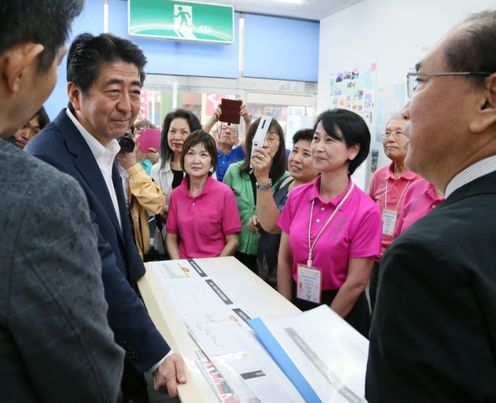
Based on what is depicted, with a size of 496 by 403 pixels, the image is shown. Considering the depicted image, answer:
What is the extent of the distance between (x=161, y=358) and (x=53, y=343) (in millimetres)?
626

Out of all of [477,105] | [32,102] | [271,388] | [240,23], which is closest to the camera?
[32,102]

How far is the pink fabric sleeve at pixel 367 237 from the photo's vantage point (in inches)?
64.7

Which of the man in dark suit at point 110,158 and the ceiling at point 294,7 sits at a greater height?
the ceiling at point 294,7

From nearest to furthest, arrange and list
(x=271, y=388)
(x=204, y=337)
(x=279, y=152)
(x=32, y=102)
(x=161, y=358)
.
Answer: (x=32, y=102)
(x=271, y=388)
(x=161, y=358)
(x=204, y=337)
(x=279, y=152)

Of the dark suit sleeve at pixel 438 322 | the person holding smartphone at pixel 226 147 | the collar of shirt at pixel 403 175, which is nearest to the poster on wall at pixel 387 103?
the collar of shirt at pixel 403 175

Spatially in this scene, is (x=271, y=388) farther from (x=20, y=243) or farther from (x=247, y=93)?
(x=247, y=93)

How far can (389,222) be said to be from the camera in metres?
2.49

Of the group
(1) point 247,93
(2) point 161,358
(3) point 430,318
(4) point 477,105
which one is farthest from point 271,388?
(1) point 247,93

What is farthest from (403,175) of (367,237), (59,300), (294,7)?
(294,7)

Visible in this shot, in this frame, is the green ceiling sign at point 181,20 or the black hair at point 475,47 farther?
the green ceiling sign at point 181,20

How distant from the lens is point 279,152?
2.51 metres

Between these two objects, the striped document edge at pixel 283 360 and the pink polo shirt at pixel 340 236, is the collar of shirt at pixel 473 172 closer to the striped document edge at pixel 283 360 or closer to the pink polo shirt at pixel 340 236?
the striped document edge at pixel 283 360

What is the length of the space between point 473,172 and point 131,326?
897 mm

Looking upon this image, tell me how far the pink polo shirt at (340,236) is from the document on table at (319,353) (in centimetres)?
42
